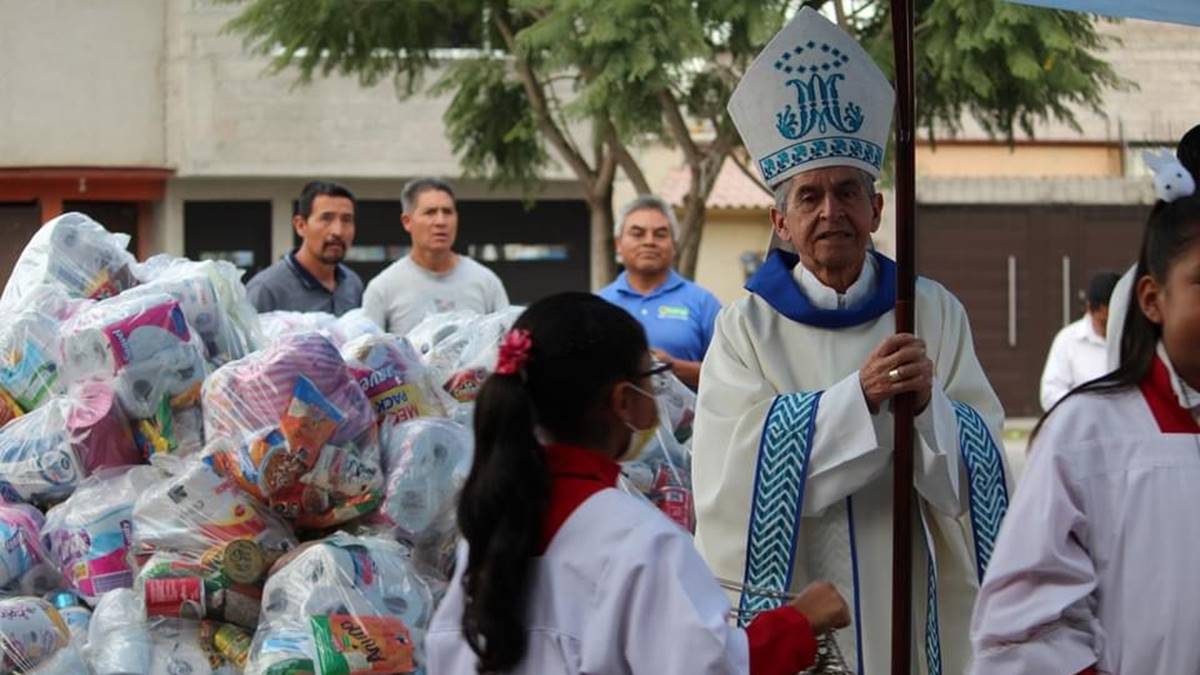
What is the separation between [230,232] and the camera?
2283cm

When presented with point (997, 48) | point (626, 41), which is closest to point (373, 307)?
point (626, 41)

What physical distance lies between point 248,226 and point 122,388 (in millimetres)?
17738

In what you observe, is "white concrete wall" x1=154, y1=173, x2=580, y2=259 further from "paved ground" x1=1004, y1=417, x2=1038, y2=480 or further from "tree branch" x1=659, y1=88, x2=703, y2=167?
"tree branch" x1=659, y1=88, x2=703, y2=167

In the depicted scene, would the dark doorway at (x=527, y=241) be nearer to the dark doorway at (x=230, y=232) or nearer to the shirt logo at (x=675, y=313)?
the dark doorway at (x=230, y=232)

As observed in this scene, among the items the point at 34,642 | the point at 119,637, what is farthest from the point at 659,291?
the point at 34,642

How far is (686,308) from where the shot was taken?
8.09 m

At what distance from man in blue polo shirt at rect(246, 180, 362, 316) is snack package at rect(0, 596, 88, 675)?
3.42 meters

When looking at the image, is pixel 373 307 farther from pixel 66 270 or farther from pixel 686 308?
pixel 66 270

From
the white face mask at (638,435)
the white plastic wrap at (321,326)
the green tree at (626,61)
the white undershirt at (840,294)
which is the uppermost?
the green tree at (626,61)

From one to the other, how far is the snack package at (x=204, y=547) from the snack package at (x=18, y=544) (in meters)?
0.34

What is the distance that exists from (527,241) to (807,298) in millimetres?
19388

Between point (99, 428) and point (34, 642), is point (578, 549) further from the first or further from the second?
point (99, 428)

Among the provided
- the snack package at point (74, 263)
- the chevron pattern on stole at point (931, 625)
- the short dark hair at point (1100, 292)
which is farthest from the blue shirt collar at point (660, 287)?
the chevron pattern on stole at point (931, 625)

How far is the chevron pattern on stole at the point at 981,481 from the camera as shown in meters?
4.10
